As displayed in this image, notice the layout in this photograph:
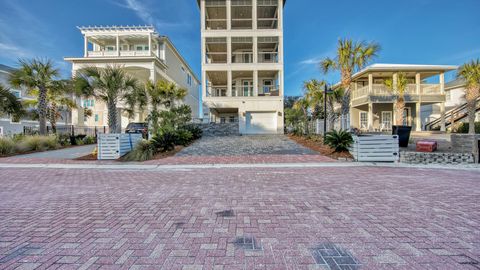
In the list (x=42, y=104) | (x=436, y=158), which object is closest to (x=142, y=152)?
(x=42, y=104)

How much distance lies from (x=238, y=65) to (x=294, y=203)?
1973cm

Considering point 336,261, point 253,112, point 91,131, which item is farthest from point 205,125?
point 336,261

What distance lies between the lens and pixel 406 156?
833 centimetres

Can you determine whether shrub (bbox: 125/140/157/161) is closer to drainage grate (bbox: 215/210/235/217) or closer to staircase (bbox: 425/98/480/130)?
drainage grate (bbox: 215/210/235/217)

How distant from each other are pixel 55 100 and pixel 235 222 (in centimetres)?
2132

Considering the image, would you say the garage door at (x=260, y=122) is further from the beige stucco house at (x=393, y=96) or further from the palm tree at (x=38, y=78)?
the palm tree at (x=38, y=78)

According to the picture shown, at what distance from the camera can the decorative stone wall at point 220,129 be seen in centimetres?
1930

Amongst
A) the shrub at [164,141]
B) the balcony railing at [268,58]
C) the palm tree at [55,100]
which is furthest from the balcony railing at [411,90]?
the palm tree at [55,100]

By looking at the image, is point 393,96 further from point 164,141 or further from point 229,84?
point 164,141

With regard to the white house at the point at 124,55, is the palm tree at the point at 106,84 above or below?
below

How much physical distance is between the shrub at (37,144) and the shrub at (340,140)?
1688cm

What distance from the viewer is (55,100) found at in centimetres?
1683

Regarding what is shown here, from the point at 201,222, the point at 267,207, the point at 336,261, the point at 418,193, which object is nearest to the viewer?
the point at 336,261

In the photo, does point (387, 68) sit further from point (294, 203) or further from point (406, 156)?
point (294, 203)
